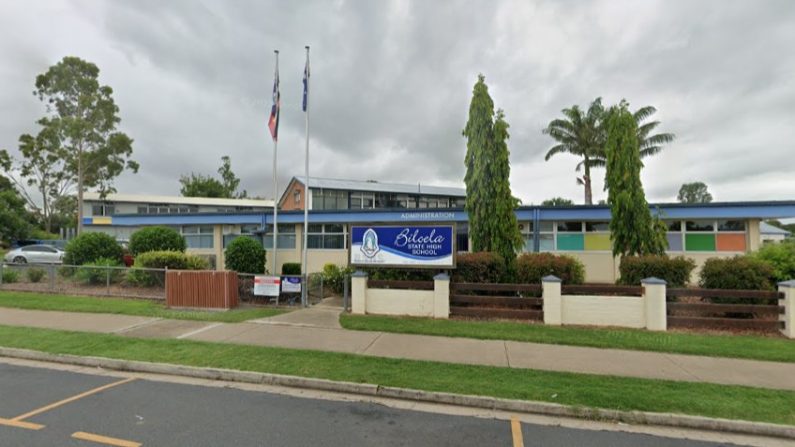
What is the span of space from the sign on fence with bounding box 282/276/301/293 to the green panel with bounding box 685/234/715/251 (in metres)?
17.3

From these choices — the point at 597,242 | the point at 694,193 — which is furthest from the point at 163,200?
the point at 694,193

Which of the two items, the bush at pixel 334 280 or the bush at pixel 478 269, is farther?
the bush at pixel 334 280

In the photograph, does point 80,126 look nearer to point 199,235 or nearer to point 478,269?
point 199,235

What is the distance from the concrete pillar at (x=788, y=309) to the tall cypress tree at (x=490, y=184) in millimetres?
6299

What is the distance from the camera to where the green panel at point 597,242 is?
1844 centimetres

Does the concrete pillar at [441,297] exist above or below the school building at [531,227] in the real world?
below

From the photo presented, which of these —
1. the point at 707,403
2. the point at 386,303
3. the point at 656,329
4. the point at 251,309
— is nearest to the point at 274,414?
the point at 707,403

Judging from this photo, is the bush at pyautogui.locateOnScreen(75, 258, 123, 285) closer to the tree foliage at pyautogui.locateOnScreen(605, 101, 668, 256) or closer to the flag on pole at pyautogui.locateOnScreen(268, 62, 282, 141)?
the flag on pole at pyautogui.locateOnScreen(268, 62, 282, 141)

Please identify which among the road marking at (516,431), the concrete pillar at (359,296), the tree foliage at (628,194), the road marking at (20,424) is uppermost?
the tree foliage at (628,194)

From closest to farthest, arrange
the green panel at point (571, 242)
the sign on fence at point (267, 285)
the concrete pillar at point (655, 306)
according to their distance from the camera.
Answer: the concrete pillar at point (655, 306), the sign on fence at point (267, 285), the green panel at point (571, 242)

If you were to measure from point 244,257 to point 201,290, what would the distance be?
2.63m

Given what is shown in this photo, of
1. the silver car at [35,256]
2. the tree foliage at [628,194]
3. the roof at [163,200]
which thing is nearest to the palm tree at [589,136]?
the tree foliage at [628,194]

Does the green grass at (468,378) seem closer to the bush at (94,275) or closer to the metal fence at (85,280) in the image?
the metal fence at (85,280)

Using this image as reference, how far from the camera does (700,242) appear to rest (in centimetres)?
1766
